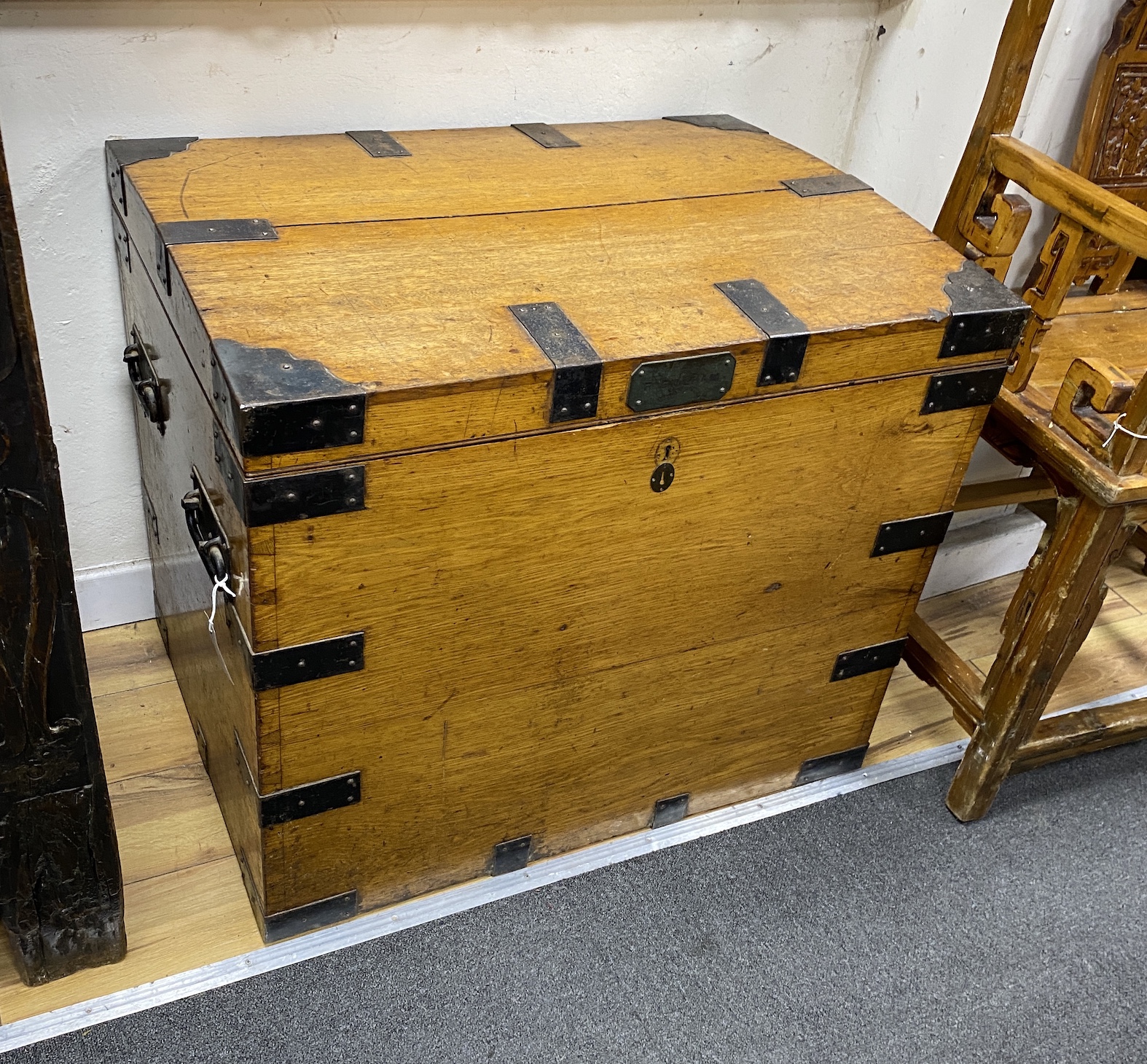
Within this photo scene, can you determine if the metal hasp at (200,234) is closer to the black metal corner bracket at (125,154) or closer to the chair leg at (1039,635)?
the black metal corner bracket at (125,154)

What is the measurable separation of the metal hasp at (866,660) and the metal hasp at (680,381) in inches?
21.5

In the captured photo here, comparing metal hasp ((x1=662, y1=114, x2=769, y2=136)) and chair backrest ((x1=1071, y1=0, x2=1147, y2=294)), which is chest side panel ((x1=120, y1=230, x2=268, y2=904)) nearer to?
metal hasp ((x1=662, y1=114, x2=769, y2=136))

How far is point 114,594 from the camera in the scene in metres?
1.84

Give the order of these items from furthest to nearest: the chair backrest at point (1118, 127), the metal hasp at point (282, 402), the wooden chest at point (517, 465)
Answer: the chair backrest at point (1118, 127) < the wooden chest at point (517, 465) < the metal hasp at point (282, 402)

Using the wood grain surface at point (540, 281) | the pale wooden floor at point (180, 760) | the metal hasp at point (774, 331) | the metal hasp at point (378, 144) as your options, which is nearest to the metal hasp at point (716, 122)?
the wood grain surface at point (540, 281)

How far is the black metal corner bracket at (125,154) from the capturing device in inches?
55.6

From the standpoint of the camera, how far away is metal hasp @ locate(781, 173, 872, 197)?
1.54 metres

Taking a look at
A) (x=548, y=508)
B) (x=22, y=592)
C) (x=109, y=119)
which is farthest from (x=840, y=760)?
(x=109, y=119)

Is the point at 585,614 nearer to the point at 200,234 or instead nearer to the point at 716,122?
the point at 200,234

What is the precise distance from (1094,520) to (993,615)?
73 cm

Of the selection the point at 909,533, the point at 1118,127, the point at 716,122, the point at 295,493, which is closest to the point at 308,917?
the point at 295,493

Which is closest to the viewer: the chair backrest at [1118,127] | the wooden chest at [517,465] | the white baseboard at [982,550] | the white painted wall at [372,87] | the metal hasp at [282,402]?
the metal hasp at [282,402]

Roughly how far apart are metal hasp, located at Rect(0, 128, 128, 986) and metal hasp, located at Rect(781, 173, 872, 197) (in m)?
1.00

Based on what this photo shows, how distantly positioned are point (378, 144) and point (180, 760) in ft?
3.04
